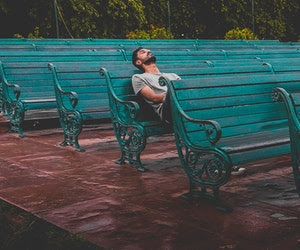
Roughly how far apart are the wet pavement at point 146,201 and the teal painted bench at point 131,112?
0.21m

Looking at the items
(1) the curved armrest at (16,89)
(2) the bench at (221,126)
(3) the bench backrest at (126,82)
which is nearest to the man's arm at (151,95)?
(3) the bench backrest at (126,82)

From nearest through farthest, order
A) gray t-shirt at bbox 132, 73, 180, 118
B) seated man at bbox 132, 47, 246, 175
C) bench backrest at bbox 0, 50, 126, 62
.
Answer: seated man at bbox 132, 47, 246, 175 < gray t-shirt at bbox 132, 73, 180, 118 < bench backrest at bbox 0, 50, 126, 62

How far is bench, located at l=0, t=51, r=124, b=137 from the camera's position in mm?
7504

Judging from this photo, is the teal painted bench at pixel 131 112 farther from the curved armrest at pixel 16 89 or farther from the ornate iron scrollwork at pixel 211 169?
the curved armrest at pixel 16 89

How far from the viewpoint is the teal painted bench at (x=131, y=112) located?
5387 millimetres

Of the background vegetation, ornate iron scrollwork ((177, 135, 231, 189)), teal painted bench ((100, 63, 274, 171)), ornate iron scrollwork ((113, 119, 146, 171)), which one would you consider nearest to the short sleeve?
teal painted bench ((100, 63, 274, 171))

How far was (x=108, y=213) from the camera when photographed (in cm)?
394

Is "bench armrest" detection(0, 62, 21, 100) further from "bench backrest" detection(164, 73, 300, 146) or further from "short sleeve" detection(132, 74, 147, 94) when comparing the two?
"bench backrest" detection(164, 73, 300, 146)

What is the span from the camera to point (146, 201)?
4242 mm

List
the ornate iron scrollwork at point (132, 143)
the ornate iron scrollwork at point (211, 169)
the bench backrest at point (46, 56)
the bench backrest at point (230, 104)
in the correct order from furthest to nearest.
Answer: the bench backrest at point (46, 56) < the ornate iron scrollwork at point (132, 143) < the bench backrest at point (230, 104) < the ornate iron scrollwork at point (211, 169)

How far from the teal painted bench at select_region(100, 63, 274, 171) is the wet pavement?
0.21m

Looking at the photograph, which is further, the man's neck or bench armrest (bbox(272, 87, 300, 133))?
the man's neck

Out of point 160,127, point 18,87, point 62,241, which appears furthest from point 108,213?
point 18,87

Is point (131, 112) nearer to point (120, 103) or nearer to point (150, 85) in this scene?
point (120, 103)
